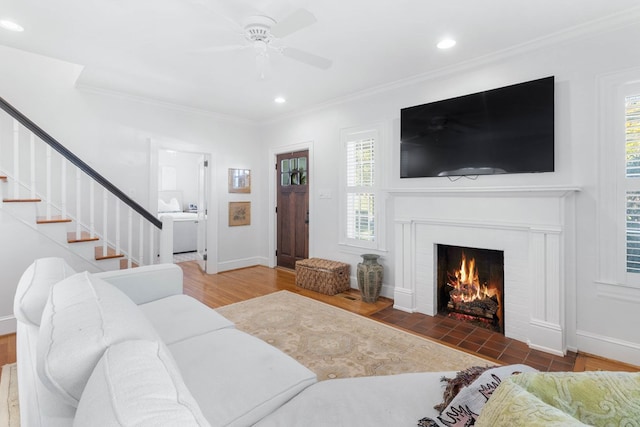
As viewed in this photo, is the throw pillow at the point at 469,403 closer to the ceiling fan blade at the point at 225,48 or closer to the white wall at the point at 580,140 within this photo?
the white wall at the point at 580,140

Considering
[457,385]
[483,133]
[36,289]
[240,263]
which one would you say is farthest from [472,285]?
[240,263]

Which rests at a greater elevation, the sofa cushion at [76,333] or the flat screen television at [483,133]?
the flat screen television at [483,133]

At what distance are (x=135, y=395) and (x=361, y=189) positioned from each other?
3826mm

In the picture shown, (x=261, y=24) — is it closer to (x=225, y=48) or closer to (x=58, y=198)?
(x=225, y=48)

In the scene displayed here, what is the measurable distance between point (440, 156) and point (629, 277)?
1.88 meters

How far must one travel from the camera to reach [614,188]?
2.50m

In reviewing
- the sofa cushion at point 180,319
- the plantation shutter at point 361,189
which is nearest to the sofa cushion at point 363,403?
the sofa cushion at point 180,319

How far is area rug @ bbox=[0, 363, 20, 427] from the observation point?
181cm

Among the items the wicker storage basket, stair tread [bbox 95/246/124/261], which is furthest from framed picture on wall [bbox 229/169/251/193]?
stair tread [bbox 95/246/124/261]

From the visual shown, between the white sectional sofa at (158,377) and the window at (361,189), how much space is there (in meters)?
2.60

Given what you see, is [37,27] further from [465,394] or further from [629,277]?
[629,277]

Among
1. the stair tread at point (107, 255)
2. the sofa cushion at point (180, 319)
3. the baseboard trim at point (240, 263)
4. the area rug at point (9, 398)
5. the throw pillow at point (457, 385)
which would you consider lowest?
the area rug at point (9, 398)

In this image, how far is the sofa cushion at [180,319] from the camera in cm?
180

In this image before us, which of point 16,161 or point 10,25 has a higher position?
point 10,25
